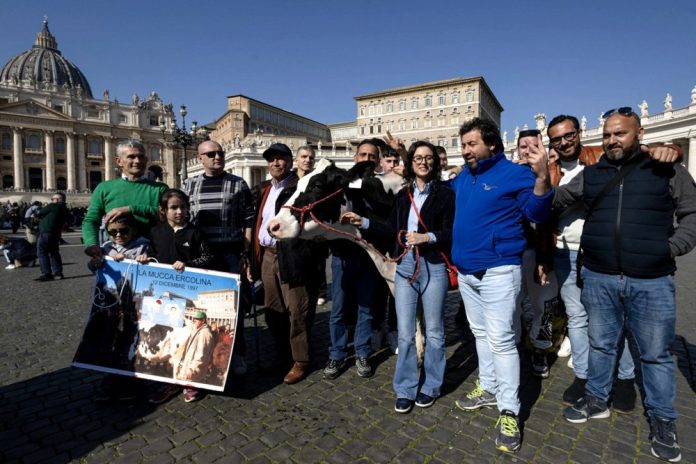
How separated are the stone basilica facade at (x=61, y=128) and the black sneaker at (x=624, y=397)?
78091 mm

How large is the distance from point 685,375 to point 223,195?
542 cm

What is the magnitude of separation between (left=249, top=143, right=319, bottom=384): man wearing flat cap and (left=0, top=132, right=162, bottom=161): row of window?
97.0m

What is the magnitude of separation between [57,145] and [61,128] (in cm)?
369

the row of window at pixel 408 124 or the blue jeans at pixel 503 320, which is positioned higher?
the row of window at pixel 408 124

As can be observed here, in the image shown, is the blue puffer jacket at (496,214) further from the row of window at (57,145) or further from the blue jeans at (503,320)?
the row of window at (57,145)

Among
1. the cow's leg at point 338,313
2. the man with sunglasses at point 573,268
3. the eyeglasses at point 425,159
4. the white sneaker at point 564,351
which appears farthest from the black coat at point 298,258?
the white sneaker at point 564,351

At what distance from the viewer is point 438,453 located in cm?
278

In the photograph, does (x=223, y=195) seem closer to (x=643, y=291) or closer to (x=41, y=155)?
(x=643, y=291)

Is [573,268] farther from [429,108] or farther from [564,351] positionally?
[429,108]

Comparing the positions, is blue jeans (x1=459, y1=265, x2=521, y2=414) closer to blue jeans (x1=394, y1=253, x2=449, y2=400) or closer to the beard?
blue jeans (x1=394, y1=253, x2=449, y2=400)

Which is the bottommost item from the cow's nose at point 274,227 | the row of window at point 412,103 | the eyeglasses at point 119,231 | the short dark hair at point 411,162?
the eyeglasses at point 119,231

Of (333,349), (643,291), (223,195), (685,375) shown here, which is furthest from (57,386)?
(685,375)

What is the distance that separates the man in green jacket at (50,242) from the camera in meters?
9.77

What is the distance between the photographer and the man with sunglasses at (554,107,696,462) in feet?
8.65
